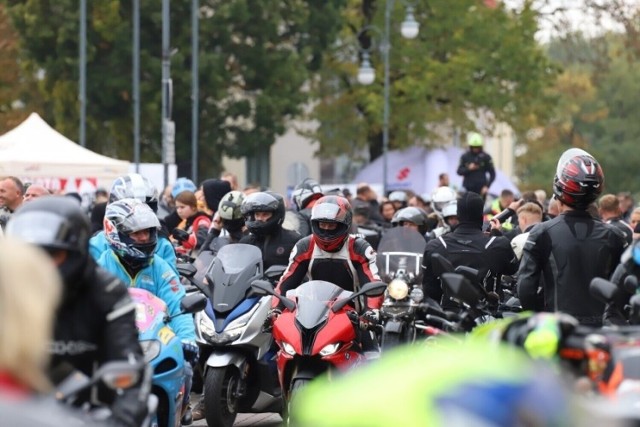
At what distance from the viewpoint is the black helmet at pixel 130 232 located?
9375 mm

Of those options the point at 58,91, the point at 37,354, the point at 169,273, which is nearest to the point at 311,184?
the point at 169,273

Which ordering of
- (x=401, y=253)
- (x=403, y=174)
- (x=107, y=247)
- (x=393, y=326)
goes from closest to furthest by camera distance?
(x=107, y=247) < (x=393, y=326) < (x=401, y=253) < (x=403, y=174)

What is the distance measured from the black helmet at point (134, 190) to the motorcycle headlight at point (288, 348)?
9.04 feet

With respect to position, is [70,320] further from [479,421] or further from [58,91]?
[58,91]

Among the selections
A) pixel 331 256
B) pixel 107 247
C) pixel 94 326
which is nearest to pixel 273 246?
pixel 331 256

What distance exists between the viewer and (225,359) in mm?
11953

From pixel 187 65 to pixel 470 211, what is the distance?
1418 inches

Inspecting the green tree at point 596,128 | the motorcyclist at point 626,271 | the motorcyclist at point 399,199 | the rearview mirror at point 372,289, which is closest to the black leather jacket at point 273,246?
the rearview mirror at point 372,289

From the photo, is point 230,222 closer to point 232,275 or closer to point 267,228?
point 267,228

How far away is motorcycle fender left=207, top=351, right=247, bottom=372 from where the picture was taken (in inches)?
468

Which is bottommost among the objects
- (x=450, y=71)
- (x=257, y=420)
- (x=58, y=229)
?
(x=257, y=420)

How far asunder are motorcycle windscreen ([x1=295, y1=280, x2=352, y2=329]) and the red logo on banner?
37187 millimetres

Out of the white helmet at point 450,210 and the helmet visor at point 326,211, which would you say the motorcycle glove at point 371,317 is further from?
the white helmet at point 450,210

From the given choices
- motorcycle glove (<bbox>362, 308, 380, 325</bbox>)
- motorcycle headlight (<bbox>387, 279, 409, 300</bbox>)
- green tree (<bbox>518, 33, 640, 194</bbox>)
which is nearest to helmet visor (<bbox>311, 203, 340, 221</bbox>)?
motorcycle headlight (<bbox>387, 279, 409, 300</bbox>)
